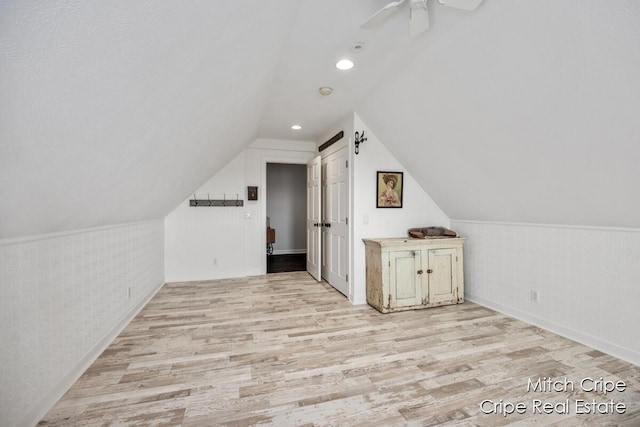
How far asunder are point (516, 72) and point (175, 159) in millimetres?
2697

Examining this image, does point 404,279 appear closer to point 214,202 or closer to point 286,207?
point 214,202

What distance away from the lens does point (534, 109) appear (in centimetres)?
199

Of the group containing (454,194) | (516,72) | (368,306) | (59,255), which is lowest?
(368,306)

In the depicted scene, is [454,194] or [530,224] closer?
[530,224]

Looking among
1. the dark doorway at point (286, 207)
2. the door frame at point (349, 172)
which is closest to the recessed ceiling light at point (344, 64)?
the door frame at point (349, 172)

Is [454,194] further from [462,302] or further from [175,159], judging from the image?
[175,159]

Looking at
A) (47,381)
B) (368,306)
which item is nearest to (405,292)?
(368,306)

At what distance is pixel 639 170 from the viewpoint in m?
1.83

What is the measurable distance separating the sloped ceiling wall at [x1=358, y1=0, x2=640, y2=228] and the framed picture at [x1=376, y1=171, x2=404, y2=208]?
0.55 meters

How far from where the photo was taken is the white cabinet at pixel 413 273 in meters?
3.26

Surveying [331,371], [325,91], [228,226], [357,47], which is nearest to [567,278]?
[331,371]

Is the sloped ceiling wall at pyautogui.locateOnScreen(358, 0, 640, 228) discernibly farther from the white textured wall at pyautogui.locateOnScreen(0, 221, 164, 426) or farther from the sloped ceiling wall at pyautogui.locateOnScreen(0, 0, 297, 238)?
the white textured wall at pyautogui.locateOnScreen(0, 221, 164, 426)

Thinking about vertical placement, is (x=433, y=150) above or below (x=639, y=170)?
above

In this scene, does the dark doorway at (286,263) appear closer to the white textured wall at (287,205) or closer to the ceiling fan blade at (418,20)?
the white textured wall at (287,205)
